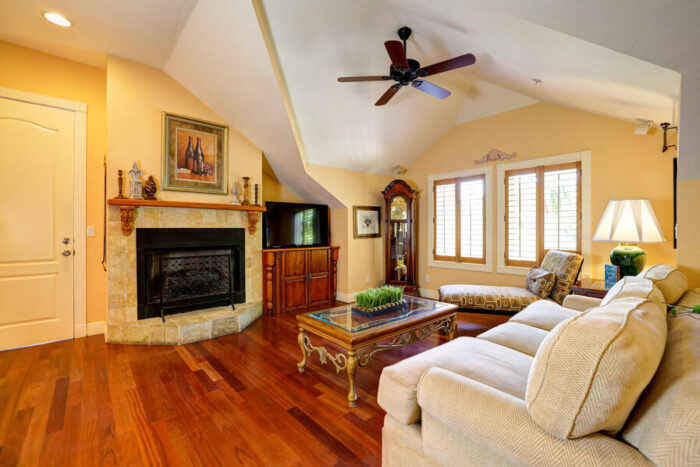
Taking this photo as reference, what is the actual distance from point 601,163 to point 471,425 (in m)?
4.01

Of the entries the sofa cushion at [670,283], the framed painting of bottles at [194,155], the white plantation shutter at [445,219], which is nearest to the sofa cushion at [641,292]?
the sofa cushion at [670,283]

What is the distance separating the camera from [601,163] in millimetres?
3639

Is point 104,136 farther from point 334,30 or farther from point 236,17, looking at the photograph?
point 334,30

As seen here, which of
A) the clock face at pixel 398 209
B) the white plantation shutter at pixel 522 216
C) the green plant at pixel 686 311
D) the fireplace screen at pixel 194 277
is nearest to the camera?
the green plant at pixel 686 311

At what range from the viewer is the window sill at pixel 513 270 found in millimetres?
4248

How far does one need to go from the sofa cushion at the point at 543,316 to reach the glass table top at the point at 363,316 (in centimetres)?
68

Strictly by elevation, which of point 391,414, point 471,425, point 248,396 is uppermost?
point 471,425

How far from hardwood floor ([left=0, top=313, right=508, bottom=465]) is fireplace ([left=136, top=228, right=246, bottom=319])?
56 cm

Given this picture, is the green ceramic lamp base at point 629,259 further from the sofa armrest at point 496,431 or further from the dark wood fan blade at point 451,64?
the sofa armrest at point 496,431

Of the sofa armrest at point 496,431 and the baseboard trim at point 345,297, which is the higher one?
the sofa armrest at point 496,431

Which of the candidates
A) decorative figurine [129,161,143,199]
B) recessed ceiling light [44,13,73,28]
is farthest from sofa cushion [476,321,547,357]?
recessed ceiling light [44,13,73,28]

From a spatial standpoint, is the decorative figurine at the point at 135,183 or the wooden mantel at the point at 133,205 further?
the decorative figurine at the point at 135,183

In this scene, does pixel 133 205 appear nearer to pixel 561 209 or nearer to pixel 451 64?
pixel 451 64

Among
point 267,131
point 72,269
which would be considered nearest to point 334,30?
point 267,131
